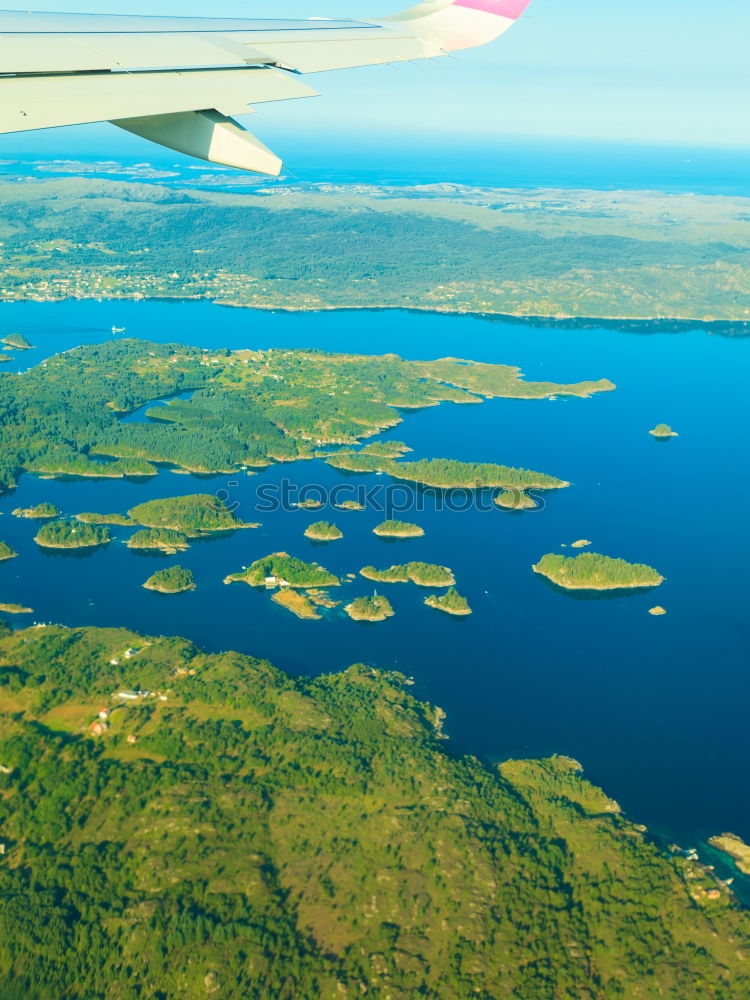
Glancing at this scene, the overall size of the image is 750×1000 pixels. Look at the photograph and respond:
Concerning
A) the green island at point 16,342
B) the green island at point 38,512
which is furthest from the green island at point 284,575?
the green island at point 16,342

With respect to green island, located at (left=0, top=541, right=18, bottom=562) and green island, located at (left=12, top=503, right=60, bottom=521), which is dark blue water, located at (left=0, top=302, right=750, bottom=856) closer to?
green island, located at (left=0, top=541, right=18, bottom=562)

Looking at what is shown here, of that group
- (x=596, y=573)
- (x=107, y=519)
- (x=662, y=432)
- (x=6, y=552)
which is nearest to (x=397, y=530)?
(x=596, y=573)

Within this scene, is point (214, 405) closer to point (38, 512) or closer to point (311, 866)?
point (38, 512)

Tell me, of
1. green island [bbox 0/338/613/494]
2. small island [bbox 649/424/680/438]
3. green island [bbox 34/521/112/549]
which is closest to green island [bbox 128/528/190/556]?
green island [bbox 34/521/112/549]

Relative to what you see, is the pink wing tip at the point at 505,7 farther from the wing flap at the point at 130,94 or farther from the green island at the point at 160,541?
the green island at the point at 160,541

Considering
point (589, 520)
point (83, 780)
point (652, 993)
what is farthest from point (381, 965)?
point (589, 520)

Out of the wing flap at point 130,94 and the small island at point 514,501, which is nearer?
the wing flap at point 130,94
